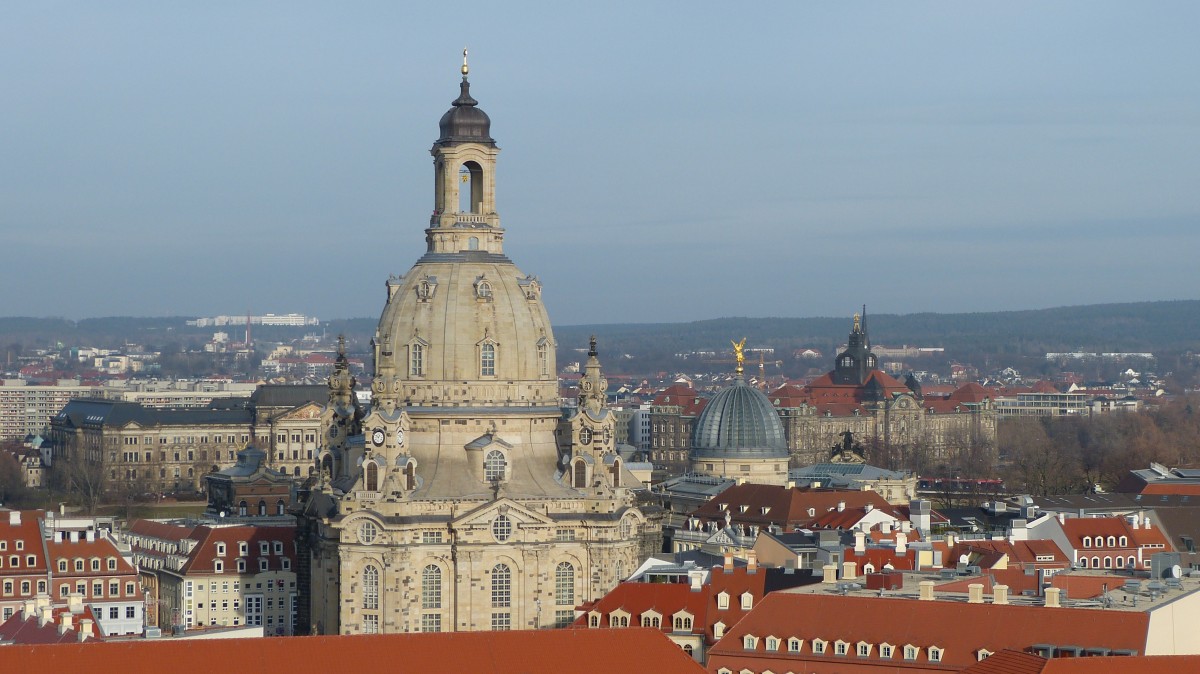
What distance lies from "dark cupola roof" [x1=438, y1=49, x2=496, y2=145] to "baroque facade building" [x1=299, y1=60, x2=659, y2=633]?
38 cm

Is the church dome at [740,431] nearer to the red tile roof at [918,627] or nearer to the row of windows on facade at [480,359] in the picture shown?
the row of windows on facade at [480,359]

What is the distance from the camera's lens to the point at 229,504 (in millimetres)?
184250

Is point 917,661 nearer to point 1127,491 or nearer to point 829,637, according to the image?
point 829,637

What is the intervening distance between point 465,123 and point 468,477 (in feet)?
59.5

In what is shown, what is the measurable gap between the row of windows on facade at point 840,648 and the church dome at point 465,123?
44510mm

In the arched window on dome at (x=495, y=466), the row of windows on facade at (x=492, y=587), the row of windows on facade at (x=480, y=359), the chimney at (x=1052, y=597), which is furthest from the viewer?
the row of windows on facade at (x=480, y=359)

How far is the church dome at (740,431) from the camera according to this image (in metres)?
179

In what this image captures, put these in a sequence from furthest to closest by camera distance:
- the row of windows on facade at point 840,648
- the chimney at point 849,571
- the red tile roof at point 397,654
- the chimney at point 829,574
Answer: the chimney at point 849,571 → the chimney at point 829,574 → the row of windows on facade at point 840,648 → the red tile roof at point 397,654

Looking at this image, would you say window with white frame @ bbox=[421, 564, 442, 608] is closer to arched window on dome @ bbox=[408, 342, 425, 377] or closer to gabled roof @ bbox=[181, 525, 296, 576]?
arched window on dome @ bbox=[408, 342, 425, 377]

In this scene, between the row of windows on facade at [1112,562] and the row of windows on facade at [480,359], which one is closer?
the row of windows on facade at [480,359]

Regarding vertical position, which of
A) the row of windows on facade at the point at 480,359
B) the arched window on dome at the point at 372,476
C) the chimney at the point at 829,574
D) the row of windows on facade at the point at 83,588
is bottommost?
the row of windows on facade at the point at 83,588

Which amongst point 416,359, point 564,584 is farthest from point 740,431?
point 416,359

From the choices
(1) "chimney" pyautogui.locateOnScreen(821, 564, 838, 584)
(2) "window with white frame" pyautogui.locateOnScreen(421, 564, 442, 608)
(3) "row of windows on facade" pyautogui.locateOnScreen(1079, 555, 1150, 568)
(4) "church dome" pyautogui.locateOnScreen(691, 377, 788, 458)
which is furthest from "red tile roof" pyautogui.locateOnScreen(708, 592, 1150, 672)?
(4) "church dome" pyautogui.locateOnScreen(691, 377, 788, 458)

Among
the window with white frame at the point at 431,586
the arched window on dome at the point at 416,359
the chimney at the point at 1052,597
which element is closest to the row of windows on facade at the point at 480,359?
the arched window on dome at the point at 416,359
